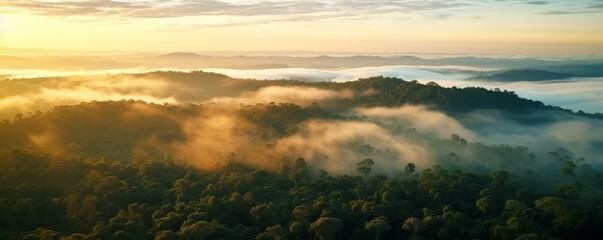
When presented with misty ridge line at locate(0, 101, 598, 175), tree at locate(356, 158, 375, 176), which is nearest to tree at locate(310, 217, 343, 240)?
misty ridge line at locate(0, 101, 598, 175)

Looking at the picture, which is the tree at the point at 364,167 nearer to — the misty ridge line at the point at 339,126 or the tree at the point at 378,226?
the misty ridge line at the point at 339,126

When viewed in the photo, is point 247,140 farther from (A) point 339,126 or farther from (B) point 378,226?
(B) point 378,226

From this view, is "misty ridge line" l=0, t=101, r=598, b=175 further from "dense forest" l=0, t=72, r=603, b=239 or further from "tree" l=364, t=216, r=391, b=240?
"tree" l=364, t=216, r=391, b=240

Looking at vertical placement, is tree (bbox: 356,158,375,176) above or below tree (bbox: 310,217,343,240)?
below

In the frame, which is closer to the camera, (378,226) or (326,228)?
(326,228)

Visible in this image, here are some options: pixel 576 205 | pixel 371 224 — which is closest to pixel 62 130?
pixel 371 224

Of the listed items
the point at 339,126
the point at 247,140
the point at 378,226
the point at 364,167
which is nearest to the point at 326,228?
the point at 378,226

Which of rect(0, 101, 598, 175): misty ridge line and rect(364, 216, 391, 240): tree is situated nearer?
rect(364, 216, 391, 240): tree
